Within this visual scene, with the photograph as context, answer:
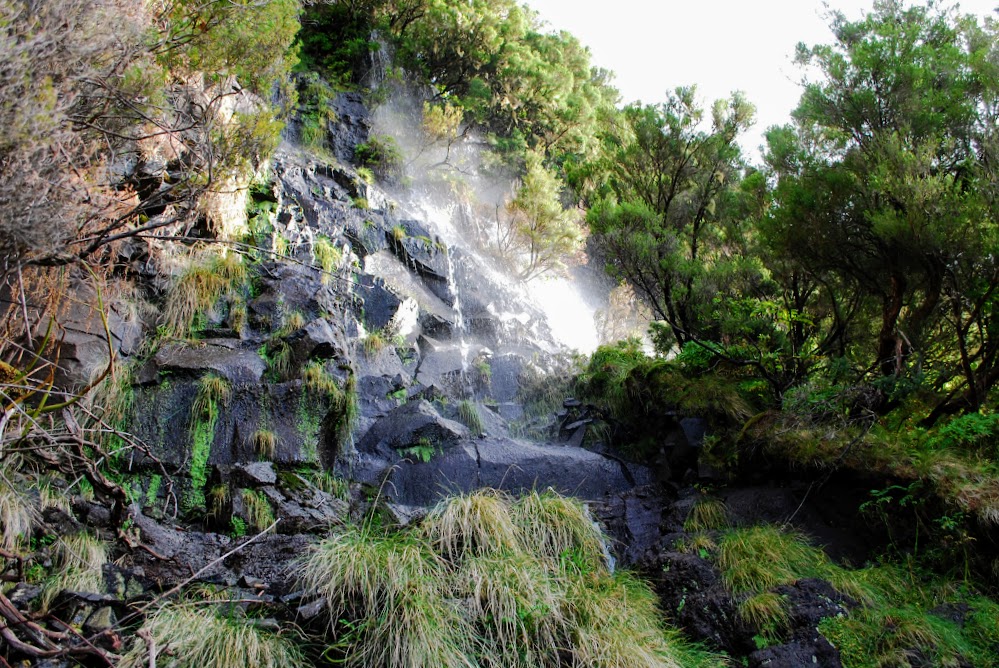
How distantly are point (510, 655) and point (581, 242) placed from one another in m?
11.2

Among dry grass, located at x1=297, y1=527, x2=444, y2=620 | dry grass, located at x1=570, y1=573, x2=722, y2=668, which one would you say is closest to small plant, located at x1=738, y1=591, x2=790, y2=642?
dry grass, located at x1=570, y1=573, x2=722, y2=668

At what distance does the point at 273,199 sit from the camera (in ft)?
28.9

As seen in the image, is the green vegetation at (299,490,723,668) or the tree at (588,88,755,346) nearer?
the green vegetation at (299,490,723,668)

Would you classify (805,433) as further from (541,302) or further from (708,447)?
(541,302)

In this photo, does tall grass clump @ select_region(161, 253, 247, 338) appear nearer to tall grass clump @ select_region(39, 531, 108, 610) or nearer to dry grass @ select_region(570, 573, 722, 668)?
tall grass clump @ select_region(39, 531, 108, 610)

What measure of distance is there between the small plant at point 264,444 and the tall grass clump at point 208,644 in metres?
2.31

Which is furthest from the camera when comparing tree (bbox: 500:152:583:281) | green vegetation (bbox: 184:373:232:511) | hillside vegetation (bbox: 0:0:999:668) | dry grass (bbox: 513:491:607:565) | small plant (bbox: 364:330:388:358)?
tree (bbox: 500:152:583:281)

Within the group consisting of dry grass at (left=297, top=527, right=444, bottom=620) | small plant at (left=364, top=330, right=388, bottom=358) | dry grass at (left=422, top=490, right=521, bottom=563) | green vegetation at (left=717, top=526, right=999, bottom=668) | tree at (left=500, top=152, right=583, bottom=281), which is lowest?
green vegetation at (left=717, top=526, right=999, bottom=668)

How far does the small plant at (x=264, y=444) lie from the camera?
5.84 metres

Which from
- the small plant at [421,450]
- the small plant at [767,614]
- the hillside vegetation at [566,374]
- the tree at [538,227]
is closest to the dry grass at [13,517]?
the hillside vegetation at [566,374]

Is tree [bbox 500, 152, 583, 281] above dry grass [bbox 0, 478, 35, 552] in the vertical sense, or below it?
above

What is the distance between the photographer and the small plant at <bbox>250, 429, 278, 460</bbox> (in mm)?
5844

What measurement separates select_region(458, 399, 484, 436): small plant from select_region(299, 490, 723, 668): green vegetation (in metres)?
2.73

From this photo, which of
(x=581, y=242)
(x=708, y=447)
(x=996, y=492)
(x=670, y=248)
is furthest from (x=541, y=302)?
(x=996, y=492)
